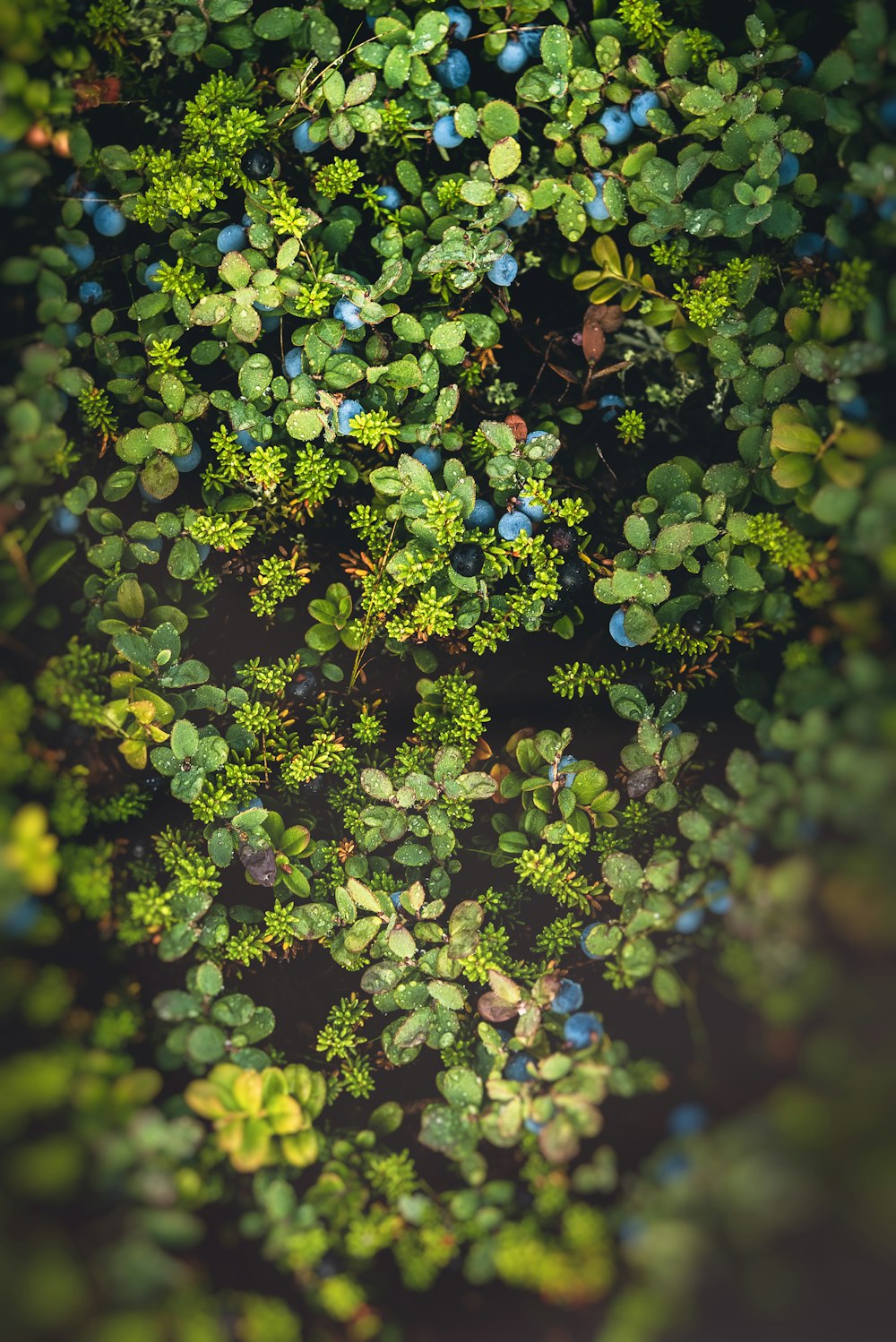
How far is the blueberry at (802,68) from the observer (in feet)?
5.22

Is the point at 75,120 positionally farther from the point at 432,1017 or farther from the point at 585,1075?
the point at 585,1075

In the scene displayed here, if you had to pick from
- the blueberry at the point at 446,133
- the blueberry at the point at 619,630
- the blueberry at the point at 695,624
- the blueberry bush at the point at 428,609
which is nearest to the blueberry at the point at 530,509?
the blueberry bush at the point at 428,609

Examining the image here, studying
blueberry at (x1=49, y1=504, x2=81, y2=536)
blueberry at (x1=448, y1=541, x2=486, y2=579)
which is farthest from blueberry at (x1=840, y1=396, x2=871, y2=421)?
blueberry at (x1=49, y1=504, x2=81, y2=536)

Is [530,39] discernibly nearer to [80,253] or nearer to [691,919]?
[80,253]

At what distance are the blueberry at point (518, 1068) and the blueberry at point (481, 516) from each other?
3.40 ft

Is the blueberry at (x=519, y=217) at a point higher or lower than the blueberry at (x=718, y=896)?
higher

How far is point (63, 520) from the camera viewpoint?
153cm

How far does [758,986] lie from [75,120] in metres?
1.92

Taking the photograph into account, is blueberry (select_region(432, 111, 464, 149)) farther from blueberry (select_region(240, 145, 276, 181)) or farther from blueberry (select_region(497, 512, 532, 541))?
blueberry (select_region(497, 512, 532, 541))

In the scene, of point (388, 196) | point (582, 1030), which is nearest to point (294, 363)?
point (388, 196)

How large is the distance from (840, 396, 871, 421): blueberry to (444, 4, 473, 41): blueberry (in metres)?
1.05

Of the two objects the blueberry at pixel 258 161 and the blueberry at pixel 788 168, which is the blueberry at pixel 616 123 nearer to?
the blueberry at pixel 788 168

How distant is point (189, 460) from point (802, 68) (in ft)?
4.64

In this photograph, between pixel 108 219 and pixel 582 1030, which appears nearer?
pixel 582 1030
